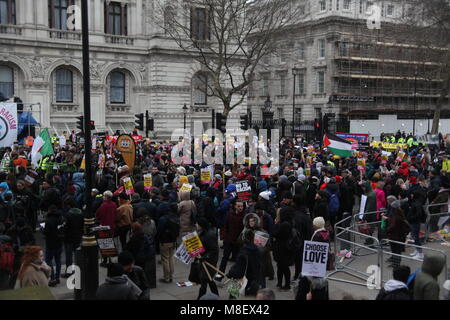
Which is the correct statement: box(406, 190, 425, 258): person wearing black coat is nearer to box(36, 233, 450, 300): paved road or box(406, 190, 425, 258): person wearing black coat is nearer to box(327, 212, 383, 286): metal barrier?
box(327, 212, 383, 286): metal barrier

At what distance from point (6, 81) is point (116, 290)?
37067 millimetres

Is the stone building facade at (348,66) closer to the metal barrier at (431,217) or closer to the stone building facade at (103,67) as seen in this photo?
Answer: the stone building facade at (103,67)

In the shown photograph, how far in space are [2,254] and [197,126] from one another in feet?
128

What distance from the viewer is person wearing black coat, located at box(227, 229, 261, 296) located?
328 inches

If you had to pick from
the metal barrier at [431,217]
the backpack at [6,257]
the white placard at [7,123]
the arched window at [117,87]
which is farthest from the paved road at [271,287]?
the arched window at [117,87]

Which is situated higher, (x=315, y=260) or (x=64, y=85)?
(x=64, y=85)

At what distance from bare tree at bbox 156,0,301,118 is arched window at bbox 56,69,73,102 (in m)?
8.53

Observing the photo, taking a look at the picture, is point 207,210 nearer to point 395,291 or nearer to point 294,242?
point 294,242

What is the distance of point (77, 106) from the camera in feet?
139

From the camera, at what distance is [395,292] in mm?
6180

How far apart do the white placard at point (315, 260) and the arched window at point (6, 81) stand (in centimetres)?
3631

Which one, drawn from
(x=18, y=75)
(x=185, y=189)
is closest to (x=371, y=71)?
(x=18, y=75)

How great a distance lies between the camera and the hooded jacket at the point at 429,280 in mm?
6320

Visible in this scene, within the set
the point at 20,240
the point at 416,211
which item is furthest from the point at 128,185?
the point at 416,211
